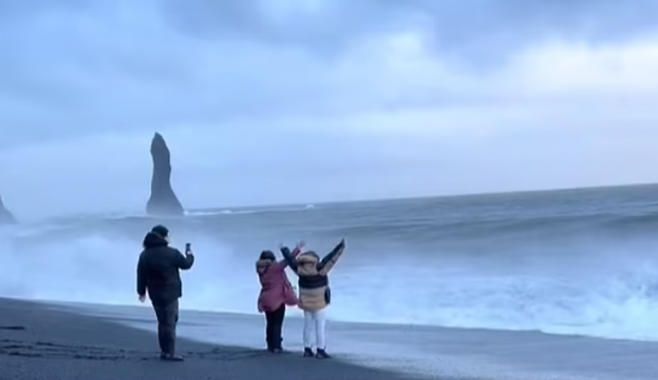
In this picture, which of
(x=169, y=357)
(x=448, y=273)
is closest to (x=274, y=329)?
(x=169, y=357)

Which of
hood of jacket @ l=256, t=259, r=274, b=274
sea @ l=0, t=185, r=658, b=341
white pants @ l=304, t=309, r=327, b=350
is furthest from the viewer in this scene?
sea @ l=0, t=185, r=658, b=341

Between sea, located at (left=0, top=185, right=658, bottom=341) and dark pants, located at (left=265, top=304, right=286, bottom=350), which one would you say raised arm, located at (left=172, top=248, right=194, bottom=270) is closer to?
dark pants, located at (left=265, top=304, right=286, bottom=350)

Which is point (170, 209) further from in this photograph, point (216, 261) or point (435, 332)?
point (435, 332)

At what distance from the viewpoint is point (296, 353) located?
Answer: 41.9 ft

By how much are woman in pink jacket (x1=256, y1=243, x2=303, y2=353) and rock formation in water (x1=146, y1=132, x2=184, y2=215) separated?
82.6 m

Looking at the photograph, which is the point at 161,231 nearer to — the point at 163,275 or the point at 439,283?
the point at 163,275

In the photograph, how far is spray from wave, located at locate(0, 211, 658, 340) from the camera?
19531mm

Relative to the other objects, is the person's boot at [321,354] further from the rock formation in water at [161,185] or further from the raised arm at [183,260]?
the rock formation in water at [161,185]

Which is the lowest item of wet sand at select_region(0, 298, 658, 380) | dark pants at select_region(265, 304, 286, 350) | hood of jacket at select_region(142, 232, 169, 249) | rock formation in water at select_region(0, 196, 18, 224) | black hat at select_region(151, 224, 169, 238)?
wet sand at select_region(0, 298, 658, 380)

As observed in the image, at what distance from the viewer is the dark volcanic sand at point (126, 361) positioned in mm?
10031

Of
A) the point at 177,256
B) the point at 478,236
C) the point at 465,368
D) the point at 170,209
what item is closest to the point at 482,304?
the point at 465,368

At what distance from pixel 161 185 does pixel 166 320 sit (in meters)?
86.6

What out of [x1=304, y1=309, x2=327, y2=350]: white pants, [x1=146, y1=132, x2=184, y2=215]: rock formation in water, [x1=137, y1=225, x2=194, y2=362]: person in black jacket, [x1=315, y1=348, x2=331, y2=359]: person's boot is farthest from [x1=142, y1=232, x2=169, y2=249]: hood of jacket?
[x1=146, y1=132, x2=184, y2=215]: rock formation in water

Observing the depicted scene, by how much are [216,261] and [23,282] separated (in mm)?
7105
